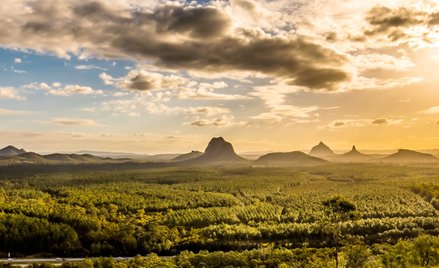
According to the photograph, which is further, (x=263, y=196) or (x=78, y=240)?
(x=263, y=196)

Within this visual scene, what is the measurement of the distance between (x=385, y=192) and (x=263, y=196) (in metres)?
48.4

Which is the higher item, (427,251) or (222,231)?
(427,251)

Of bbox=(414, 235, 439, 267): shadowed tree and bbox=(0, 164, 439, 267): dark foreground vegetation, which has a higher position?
bbox=(414, 235, 439, 267): shadowed tree

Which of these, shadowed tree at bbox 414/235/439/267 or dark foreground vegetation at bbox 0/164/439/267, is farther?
dark foreground vegetation at bbox 0/164/439/267

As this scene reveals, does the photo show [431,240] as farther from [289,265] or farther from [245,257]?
[245,257]

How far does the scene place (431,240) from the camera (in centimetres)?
5791

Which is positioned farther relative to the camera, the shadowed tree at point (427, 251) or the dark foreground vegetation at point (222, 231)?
the dark foreground vegetation at point (222, 231)

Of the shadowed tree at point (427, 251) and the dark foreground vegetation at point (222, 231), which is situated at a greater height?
the shadowed tree at point (427, 251)

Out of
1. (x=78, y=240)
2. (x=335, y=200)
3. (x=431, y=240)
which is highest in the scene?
(x=335, y=200)

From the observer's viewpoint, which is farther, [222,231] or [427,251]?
[222,231]

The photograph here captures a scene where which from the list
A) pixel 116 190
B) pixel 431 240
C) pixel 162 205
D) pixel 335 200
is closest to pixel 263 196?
pixel 162 205

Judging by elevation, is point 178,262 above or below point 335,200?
below

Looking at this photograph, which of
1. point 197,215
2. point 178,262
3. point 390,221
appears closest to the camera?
point 178,262

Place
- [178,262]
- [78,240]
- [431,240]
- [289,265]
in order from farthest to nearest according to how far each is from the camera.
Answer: [78,240] → [178,262] → [289,265] → [431,240]
